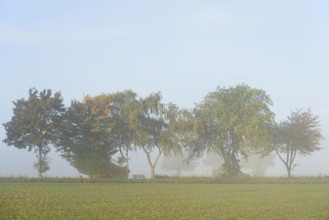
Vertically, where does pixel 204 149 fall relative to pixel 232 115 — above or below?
below

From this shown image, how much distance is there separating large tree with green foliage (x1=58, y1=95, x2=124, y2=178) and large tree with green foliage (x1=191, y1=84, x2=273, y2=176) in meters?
18.8

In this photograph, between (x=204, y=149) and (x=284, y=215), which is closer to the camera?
(x=284, y=215)

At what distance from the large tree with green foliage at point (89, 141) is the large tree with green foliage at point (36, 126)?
224cm

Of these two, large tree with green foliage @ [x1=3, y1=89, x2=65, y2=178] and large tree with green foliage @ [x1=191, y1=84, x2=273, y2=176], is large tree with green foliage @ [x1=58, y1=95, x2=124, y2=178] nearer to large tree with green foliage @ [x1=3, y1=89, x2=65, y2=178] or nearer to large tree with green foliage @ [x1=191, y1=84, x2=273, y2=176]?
large tree with green foliage @ [x1=3, y1=89, x2=65, y2=178]

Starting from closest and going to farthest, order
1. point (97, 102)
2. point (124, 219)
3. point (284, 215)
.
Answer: point (124, 219) → point (284, 215) → point (97, 102)

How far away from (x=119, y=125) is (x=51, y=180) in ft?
80.9

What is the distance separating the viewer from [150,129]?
255 feet

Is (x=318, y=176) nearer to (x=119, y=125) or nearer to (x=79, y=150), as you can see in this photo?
(x=119, y=125)

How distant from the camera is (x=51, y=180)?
51.7 metres

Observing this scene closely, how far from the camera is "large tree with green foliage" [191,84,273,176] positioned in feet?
255

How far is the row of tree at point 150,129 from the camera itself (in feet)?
212

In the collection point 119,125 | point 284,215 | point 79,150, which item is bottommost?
point 284,215

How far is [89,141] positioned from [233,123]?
89.7 ft

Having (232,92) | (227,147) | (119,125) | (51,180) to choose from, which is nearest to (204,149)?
(227,147)
